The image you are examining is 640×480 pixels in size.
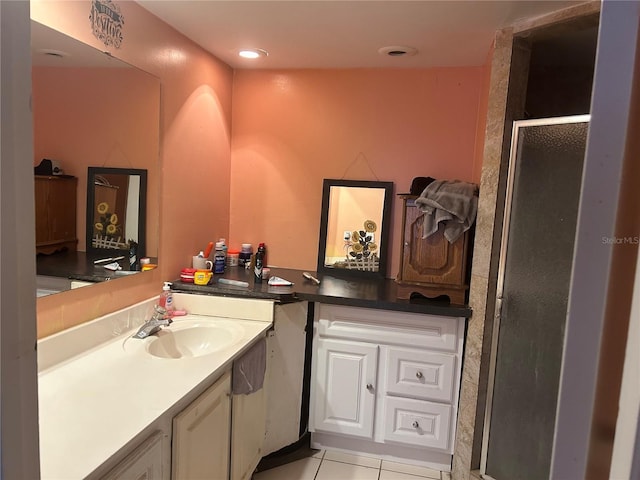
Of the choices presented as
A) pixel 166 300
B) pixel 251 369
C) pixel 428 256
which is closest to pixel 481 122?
pixel 428 256

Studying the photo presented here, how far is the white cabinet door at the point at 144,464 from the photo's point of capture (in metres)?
1.07

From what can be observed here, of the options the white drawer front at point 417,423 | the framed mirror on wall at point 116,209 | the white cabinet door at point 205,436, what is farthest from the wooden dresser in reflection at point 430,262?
the framed mirror on wall at point 116,209

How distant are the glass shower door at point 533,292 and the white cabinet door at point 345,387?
583mm

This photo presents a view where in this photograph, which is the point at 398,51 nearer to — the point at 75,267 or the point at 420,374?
the point at 420,374

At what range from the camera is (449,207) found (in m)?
2.06

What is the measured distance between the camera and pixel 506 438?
6.53 feet

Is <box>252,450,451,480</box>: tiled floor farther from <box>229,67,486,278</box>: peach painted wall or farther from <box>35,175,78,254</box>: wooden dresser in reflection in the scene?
<box>35,175,78,254</box>: wooden dresser in reflection

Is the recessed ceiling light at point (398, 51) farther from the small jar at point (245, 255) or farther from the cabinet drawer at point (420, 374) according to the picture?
the cabinet drawer at point (420, 374)

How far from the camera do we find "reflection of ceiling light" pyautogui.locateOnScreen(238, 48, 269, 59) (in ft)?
7.81

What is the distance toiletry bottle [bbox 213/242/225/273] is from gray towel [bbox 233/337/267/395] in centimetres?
66

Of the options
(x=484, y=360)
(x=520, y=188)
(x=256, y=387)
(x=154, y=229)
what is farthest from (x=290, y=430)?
(x=520, y=188)

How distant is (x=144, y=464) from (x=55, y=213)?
2.86ft

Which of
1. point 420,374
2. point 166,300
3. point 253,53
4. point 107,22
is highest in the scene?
point 253,53

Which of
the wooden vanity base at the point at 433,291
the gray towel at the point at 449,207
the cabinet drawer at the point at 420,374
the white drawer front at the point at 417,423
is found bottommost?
the white drawer front at the point at 417,423
